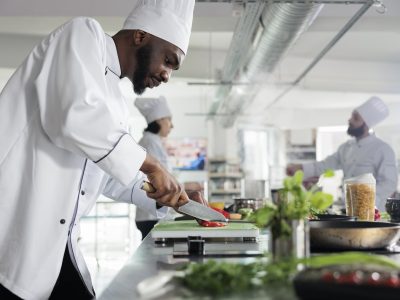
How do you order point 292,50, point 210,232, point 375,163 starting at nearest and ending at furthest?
point 210,232 → point 375,163 → point 292,50

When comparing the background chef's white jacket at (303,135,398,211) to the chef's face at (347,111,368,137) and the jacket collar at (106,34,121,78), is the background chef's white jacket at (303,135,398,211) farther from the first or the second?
the jacket collar at (106,34,121,78)

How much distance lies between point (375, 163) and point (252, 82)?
1730mm

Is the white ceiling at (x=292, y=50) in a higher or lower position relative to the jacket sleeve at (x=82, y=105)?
higher

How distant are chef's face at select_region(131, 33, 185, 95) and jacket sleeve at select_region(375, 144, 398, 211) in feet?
10.9

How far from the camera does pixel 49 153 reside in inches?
62.3

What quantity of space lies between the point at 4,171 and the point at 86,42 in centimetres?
45

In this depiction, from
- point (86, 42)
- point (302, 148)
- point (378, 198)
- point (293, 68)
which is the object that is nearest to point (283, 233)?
point (86, 42)

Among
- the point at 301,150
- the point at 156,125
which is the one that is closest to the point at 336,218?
the point at 156,125

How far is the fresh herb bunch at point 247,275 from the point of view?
924 millimetres

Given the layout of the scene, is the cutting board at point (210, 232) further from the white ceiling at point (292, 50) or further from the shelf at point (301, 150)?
the shelf at point (301, 150)

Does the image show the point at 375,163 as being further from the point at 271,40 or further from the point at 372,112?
the point at 271,40

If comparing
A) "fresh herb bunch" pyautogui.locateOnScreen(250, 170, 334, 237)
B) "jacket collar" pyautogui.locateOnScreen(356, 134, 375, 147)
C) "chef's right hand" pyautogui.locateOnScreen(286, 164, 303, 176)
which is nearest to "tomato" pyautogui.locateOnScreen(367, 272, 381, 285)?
"fresh herb bunch" pyautogui.locateOnScreen(250, 170, 334, 237)

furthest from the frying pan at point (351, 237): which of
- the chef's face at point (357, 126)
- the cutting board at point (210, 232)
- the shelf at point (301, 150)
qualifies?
the shelf at point (301, 150)

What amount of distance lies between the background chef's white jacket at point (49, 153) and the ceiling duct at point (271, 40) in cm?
220
